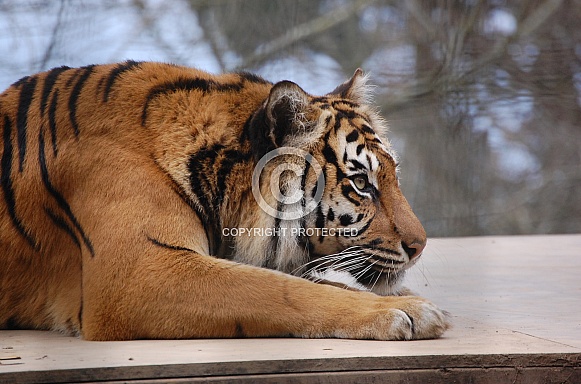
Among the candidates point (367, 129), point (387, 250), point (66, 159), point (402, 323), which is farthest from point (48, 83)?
point (402, 323)

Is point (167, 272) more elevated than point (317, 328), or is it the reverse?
point (167, 272)

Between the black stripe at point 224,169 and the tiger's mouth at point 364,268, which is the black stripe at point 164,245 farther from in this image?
the tiger's mouth at point 364,268

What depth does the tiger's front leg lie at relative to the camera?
1385 mm

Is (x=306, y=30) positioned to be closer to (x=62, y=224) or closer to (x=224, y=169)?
(x=224, y=169)

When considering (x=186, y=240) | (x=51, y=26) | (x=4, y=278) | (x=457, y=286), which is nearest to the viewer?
(x=186, y=240)

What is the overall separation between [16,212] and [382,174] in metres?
0.75

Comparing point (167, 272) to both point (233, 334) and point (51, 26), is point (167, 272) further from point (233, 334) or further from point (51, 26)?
point (51, 26)

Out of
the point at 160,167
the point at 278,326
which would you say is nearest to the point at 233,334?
the point at 278,326

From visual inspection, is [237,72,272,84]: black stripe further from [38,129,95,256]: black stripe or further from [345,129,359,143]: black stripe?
[38,129,95,256]: black stripe

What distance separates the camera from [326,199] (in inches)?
65.4

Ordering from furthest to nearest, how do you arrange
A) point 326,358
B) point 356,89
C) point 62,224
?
point 356,89 < point 62,224 < point 326,358

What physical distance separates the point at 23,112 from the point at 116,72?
210 mm

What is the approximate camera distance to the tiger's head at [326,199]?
5.41 ft

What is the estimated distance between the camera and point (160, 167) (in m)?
1.58
